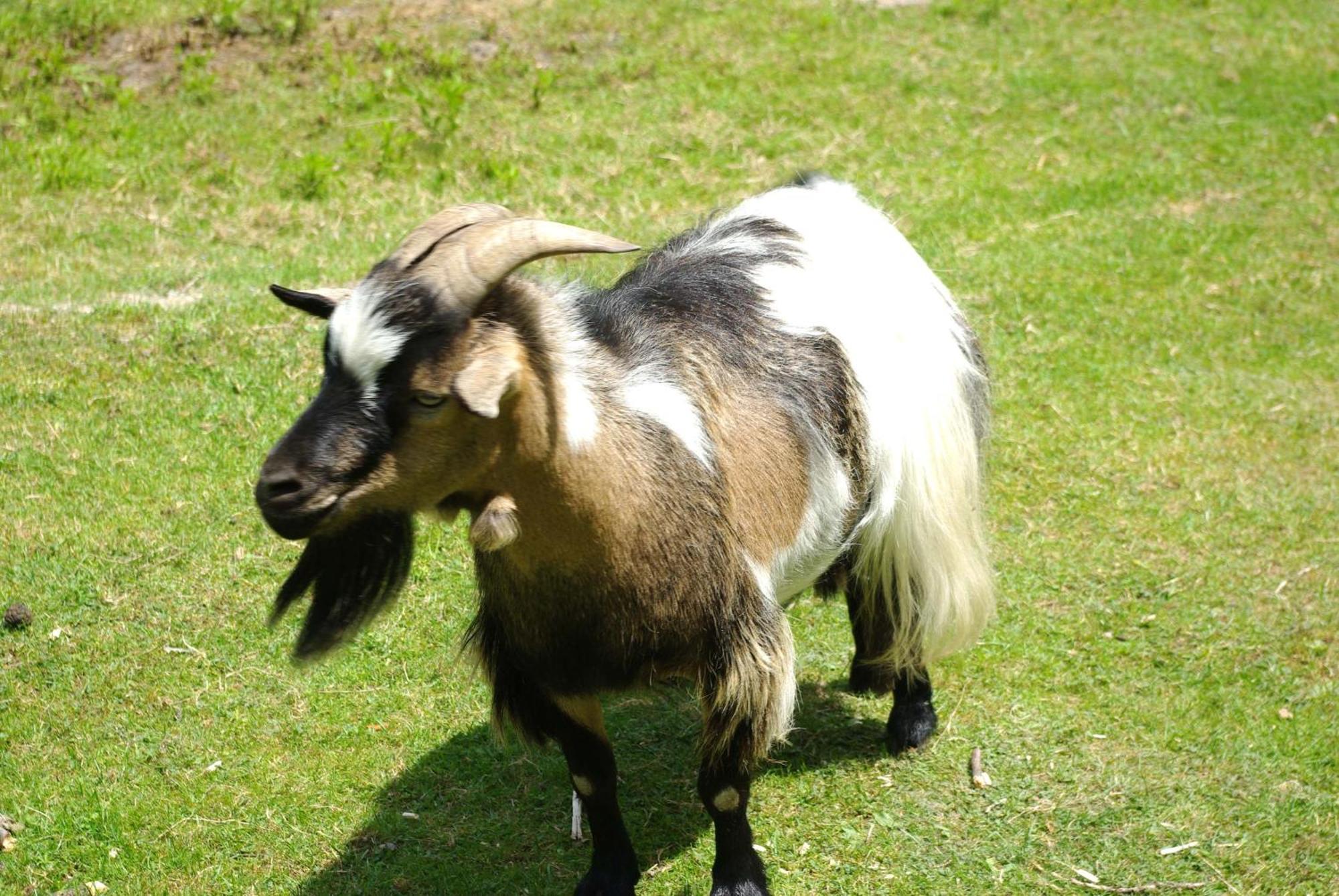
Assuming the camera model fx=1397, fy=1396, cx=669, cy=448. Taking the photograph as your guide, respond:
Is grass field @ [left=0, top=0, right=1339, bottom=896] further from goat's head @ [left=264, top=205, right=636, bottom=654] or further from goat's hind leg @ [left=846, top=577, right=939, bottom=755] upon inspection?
goat's head @ [left=264, top=205, right=636, bottom=654]

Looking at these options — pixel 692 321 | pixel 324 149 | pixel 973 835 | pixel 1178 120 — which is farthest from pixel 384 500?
pixel 1178 120

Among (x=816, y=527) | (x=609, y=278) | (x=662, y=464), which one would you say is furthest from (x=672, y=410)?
(x=609, y=278)

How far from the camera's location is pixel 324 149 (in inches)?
351

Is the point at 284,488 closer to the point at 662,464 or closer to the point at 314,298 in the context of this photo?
the point at 314,298

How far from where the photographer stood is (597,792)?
14.2ft

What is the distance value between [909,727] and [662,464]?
194cm

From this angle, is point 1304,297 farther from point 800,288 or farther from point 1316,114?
point 800,288

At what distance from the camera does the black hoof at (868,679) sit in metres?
5.29

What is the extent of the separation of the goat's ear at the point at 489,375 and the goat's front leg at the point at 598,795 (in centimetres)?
132

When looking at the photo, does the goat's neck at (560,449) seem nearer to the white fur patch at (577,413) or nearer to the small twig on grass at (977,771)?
the white fur patch at (577,413)

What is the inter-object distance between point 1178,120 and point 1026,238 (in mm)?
2373

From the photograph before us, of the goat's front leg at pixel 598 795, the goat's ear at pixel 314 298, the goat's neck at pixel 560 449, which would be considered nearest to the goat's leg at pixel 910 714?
the goat's front leg at pixel 598 795

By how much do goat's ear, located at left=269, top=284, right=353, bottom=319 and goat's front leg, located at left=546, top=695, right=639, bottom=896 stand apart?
141 centimetres

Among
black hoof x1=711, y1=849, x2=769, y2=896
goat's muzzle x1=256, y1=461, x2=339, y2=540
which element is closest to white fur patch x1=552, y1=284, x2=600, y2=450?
goat's muzzle x1=256, y1=461, x2=339, y2=540
